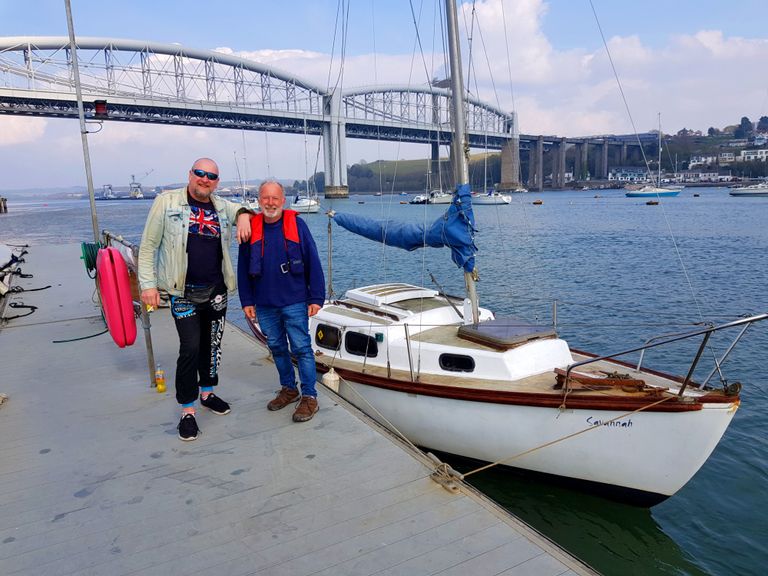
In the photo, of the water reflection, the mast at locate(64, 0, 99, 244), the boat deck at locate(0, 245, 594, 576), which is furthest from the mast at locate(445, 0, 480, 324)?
the mast at locate(64, 0, 99, 244)

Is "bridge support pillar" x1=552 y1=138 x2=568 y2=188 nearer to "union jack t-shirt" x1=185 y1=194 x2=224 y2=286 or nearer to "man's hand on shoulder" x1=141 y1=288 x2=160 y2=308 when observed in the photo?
"union jack t-shirt" x1=185 y1=194 x2=224 y2=286

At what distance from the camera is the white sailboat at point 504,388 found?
5.73m

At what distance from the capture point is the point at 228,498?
13.2ft

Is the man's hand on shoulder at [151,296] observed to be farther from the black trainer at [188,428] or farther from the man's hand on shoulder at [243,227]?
the black trainer at [188,428]

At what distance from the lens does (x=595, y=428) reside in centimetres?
594

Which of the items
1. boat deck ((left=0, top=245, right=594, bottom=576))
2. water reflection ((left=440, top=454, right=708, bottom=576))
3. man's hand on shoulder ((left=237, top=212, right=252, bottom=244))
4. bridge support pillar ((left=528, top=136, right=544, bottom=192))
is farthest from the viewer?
bridge support pillar ((left=528, top=136, right=544, bottom=192))

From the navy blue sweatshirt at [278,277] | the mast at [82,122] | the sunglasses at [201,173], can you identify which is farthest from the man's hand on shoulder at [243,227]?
the mast at [82,122]

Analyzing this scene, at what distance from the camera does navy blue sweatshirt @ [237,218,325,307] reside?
5.05m

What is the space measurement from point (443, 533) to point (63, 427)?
4.11 m

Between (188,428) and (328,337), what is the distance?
3.70m

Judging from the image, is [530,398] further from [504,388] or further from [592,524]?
[592,524]

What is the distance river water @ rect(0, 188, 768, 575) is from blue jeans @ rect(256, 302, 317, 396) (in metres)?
2.23

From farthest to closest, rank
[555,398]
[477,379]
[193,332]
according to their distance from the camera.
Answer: [477,379] → [555,398] → [193,332]

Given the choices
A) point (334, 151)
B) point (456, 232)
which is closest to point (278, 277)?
point (456, 232)
